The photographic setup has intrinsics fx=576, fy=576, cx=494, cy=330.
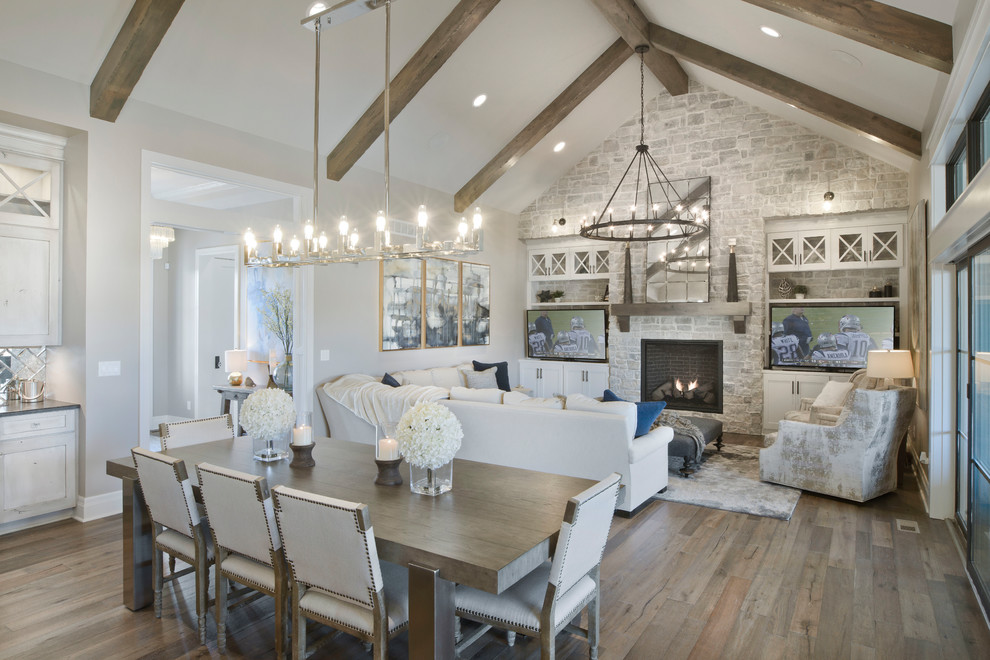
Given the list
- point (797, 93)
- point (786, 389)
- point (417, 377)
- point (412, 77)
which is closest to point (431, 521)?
point (412, 77)

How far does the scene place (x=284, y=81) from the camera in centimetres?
498

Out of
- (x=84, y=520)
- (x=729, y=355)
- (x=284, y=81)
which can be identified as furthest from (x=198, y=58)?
(x=729, y=355)

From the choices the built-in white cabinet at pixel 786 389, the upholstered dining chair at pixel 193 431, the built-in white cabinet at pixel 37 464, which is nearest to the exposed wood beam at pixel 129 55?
the built-in white cabinet at pixel 37 464

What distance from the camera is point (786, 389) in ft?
23.7

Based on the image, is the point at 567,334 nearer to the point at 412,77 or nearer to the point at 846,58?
the point at 412,77

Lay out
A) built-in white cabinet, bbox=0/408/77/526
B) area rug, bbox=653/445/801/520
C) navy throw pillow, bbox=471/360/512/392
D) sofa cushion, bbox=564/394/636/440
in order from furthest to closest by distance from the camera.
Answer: navy throw pillow, bbox=471/360/512/392 → area rug, bbox=653/445/801/520 → sofa cushion, bbox=564/394/636/440 → built-in white cabinet, bbox=0/408/77/526

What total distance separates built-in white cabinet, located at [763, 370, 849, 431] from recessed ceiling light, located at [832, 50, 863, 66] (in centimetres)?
374

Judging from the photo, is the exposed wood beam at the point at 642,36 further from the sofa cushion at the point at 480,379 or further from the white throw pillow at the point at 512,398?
the sofa cushion at the point at 480,379

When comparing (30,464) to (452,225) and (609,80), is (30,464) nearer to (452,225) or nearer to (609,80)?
(452,225)

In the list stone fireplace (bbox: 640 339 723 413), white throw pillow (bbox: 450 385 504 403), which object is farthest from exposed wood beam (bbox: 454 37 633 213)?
white throw pillow (bbox: 450 385 504 403)

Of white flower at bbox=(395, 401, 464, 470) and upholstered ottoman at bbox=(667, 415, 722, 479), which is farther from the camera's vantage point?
upholstered ottoman at bbox=(667, 415, 722, 479)

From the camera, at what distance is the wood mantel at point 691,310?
7.48m

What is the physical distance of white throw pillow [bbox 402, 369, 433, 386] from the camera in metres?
6.65

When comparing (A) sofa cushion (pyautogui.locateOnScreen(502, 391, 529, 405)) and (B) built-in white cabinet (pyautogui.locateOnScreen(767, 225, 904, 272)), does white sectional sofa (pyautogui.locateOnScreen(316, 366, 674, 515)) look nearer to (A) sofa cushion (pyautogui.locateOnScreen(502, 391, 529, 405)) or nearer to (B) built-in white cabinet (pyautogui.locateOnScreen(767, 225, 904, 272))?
(A) sofa cushion (pyautogui.locateOnScreen(502, 391, 529, 405))
